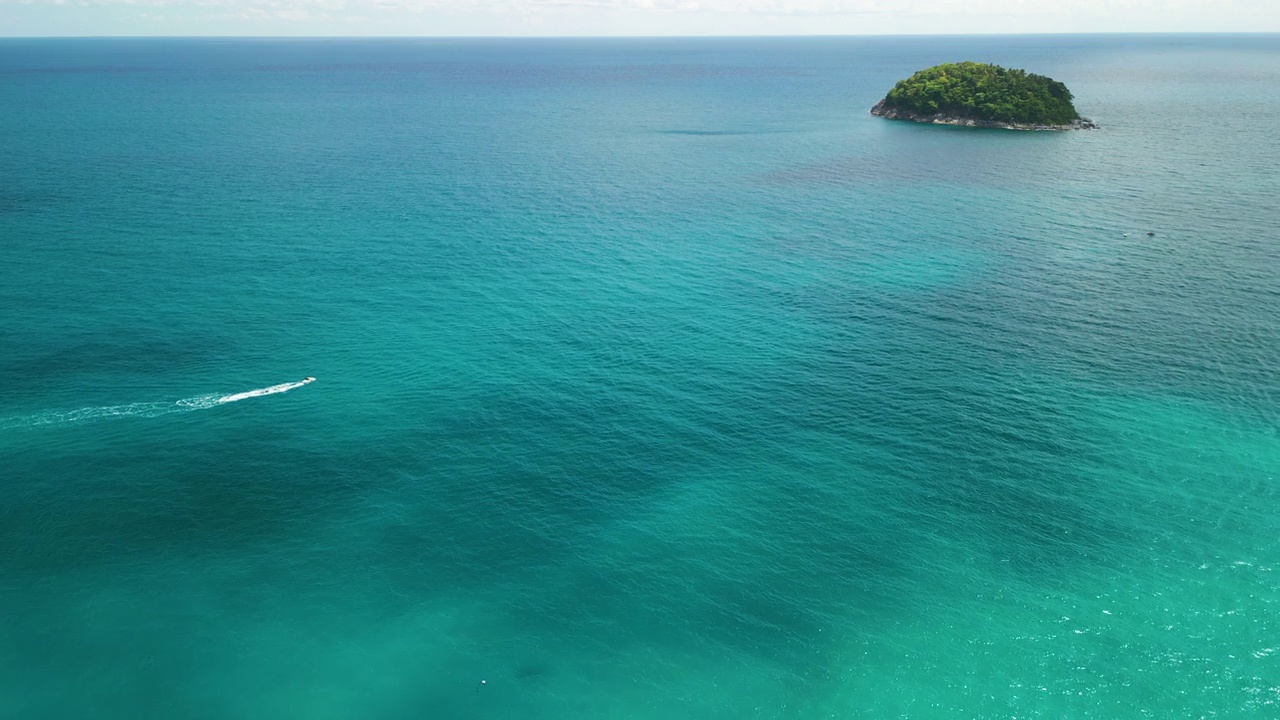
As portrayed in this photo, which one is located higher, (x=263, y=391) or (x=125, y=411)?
(x=263, y=391)

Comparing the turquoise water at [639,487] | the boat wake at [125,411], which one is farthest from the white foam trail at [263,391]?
the turquoise water at [639,487]

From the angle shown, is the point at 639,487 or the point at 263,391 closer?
the point at 639,487

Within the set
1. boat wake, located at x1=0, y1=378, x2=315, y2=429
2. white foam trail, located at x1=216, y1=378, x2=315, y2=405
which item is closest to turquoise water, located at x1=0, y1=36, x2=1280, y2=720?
boat wake, located at x1=0, y1=378, x2=315, y2=429

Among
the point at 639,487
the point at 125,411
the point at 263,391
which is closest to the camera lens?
the point at 639,487

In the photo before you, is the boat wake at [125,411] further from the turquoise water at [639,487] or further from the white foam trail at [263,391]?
the turquoise water at [639,487]

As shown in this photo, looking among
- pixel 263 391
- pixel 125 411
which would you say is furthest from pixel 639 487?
pixel 125 411

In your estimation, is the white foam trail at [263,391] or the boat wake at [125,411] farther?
the white foam trail at [263,391]

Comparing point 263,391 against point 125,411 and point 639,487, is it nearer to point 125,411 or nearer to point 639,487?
point 125,411

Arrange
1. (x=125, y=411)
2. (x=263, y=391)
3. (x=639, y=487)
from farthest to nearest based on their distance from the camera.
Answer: (x=263, y=391)
(x=125, y=411)
(x=639, y=487)

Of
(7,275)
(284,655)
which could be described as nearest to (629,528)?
(284,655)
